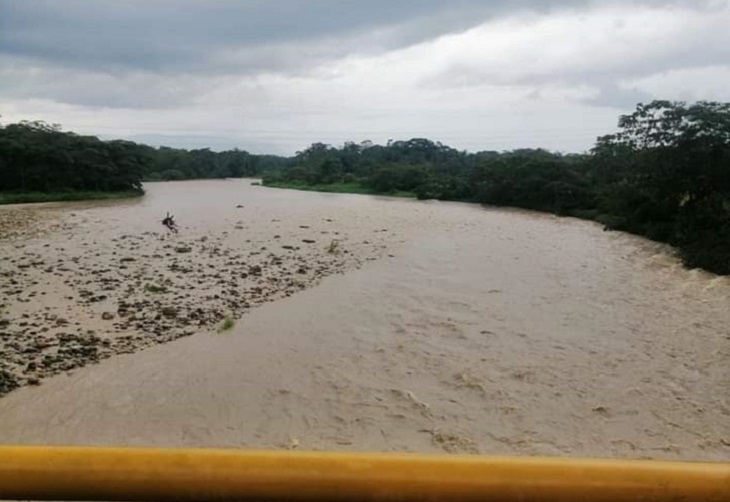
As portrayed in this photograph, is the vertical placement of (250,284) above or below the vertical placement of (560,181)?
below

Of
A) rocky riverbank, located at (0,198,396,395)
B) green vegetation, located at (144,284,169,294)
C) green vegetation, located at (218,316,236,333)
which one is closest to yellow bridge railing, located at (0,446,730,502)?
rocky riverbank, located at (0,198,396,395)

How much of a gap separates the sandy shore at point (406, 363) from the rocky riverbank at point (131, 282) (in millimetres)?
105

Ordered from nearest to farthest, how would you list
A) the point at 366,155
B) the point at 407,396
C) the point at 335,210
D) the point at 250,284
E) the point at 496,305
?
the point at 407,396, the point at 496,305, the point at 250,284, the point at 335,210, the point at 366,155

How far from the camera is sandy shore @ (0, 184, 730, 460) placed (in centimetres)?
620

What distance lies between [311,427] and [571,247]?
1644 centimetres

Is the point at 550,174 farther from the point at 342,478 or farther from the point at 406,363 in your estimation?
the point at 342,478

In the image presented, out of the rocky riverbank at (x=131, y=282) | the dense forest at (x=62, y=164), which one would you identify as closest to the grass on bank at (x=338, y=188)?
the dense forest at (x=62, y=164)

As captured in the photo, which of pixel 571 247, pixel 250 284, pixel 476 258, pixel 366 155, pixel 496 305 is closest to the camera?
pixel 496 305

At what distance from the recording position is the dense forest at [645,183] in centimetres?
2044

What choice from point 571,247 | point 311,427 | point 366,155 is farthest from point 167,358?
point 366,155

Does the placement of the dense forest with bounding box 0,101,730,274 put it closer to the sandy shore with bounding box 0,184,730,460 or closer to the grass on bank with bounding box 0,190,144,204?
the grass on bank with bounding box 0,190,144,204

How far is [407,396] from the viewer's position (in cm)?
714

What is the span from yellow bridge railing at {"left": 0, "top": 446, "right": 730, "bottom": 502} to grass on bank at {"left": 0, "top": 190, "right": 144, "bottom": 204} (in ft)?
141

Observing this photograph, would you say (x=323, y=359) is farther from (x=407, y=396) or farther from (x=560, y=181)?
(x=560, y=181)
